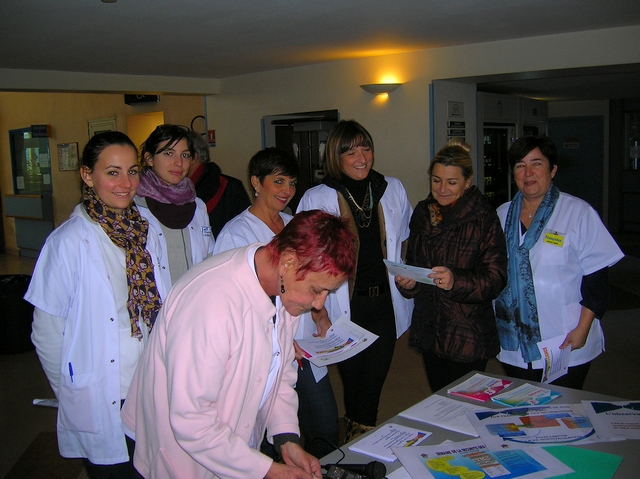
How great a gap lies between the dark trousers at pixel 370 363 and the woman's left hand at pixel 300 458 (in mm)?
1200

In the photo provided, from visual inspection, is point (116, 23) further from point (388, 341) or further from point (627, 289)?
point (627, 289)

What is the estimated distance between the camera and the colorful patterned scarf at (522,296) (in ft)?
8.36

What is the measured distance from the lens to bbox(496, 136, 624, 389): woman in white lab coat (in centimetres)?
248

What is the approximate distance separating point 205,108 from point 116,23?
12.7 feet

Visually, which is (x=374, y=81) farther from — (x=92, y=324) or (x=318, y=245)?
(x=318, y=245)

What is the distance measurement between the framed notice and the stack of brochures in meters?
10.0

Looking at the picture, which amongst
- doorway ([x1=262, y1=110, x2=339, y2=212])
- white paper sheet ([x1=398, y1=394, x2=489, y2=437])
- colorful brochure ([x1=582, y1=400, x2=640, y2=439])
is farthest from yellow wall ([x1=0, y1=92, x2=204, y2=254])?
colorful brochure ([x1=582, y1=400, x2=640, y2=439])

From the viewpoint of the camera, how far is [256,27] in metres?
4.76

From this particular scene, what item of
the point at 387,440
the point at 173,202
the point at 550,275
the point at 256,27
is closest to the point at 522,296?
the point at 550,275

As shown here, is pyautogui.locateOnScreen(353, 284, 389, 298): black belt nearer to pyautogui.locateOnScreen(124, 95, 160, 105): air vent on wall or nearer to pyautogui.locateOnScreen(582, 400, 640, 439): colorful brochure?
pyautogui.locateOnScreen(582, 400, 640, 439): colorful brochure

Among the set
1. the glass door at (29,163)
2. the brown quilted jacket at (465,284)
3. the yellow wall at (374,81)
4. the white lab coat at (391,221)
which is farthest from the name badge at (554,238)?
the glass door at (29,163)

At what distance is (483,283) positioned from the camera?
2451mm

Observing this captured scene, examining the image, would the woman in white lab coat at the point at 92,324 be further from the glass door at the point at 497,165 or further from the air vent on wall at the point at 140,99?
the air vent on wall at the point at 140,99

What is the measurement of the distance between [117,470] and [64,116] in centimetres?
1012
